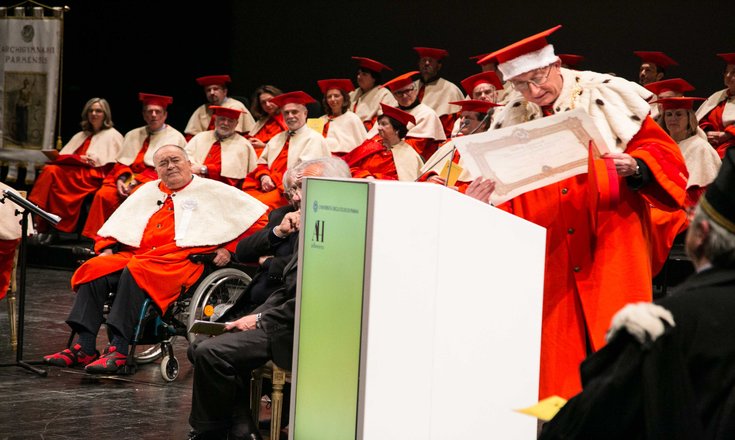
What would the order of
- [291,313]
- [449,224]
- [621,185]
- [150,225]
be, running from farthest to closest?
[150,225] < [291,313] < [621,185] < [449,224]

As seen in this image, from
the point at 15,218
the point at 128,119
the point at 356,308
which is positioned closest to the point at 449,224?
the point at 356,308

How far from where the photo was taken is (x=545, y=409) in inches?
71.4

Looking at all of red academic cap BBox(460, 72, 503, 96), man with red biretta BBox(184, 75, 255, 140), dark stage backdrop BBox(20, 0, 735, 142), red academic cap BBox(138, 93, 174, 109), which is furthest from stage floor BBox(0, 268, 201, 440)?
dark stage backdrop BBox(20, 0, 735, 142)

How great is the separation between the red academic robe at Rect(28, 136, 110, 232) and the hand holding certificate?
7330 mm

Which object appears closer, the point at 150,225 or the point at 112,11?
the point at 150,225

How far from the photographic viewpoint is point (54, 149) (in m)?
9.46

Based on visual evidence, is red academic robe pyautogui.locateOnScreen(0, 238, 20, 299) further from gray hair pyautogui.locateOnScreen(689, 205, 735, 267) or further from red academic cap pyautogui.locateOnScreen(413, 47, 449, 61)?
gray hair pyautogui.locateOnScreen(689, 205, 735, 267)

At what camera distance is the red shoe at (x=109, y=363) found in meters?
5.36

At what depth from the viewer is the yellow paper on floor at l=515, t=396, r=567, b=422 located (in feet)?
5.87

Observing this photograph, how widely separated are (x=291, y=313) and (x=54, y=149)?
630 cm

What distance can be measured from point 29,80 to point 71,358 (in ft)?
16.0

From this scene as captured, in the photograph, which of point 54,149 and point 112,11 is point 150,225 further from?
point 112,11

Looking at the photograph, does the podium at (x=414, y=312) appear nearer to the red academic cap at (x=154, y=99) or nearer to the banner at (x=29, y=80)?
the red academic cap at (x=154, y=99)

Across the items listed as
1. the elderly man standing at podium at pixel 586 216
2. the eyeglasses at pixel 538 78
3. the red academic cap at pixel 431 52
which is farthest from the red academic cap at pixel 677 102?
the eyeglasses at pixel 538 78
